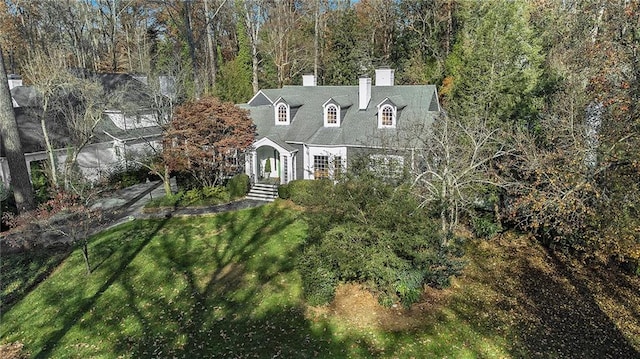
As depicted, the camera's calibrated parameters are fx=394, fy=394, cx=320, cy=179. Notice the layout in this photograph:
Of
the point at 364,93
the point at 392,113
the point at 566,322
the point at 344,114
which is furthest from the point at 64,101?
the point at 566,322

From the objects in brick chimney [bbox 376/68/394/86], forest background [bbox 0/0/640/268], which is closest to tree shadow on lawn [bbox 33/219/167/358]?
forest background [bbox 0/0/640/268]

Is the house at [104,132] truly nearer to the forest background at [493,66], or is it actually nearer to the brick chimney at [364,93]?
the forest background at [493,66]

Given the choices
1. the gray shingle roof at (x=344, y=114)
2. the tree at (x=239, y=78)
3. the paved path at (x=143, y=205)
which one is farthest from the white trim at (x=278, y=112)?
the tree at (x=239, y=78)

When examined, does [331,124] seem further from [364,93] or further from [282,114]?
[282,114]

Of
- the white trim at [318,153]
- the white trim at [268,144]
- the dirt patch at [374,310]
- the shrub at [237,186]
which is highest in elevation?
the white trim at [268,144]

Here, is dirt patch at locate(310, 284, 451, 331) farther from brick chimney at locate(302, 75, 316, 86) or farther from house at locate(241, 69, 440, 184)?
brick chimney at locate(302, 75, 316, 86)

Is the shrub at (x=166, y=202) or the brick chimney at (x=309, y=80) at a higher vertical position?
the brick chimney at (x=309, y=80)
